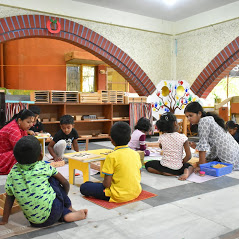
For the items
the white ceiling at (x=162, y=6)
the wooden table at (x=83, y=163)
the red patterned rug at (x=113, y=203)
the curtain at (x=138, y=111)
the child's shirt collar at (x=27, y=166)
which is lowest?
the red patterned rug at (x=113, y=203)

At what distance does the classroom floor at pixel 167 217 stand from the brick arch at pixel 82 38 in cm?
426

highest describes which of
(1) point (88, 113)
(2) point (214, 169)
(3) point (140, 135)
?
(1) point (88, 113)

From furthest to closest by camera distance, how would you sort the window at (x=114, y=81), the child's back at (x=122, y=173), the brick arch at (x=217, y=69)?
the window at (x=114, y=81)
the brick arch at (x=217, y=69)
the child's back at (x=122, y=173)

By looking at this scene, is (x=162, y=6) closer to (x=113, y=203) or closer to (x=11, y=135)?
(x=11, y=135)

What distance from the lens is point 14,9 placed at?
21.9 feet

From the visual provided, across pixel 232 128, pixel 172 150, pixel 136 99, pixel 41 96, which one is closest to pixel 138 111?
pixel 136 99

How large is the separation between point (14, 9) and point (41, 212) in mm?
5734

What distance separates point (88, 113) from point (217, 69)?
3.94 meters

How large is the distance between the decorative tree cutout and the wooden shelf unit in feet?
3.66

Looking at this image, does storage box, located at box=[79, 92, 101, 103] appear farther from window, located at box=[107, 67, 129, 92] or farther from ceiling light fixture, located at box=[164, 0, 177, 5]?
window, located at box=[107, 67, 129, 92]

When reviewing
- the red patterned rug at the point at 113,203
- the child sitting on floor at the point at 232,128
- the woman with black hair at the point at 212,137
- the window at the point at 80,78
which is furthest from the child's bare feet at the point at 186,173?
the window at the point at 80,78

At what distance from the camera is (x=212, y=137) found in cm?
446

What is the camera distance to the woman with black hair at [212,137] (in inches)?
169

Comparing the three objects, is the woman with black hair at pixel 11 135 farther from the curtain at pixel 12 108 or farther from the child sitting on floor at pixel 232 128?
the child sitting on floor at pixel 232 128
